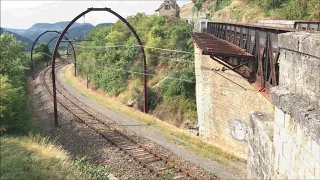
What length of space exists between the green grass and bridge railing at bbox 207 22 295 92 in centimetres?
714

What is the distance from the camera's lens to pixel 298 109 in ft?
16.4

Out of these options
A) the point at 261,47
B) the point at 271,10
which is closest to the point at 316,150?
the point at 261,47

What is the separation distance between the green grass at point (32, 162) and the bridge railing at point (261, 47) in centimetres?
714

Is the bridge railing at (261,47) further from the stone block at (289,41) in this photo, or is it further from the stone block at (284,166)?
the stone block at (284,166)

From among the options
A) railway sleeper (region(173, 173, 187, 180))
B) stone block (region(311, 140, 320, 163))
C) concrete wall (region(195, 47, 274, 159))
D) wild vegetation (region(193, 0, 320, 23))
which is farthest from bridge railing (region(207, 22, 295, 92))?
wild vegetation (region(193, 0, 320, 23))

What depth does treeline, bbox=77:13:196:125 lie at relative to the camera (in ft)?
80.5

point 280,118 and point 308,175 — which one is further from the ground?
point 280,118

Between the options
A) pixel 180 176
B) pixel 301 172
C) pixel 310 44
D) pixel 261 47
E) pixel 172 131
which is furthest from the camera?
pixel 172 131

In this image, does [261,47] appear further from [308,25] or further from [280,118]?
[308,25]

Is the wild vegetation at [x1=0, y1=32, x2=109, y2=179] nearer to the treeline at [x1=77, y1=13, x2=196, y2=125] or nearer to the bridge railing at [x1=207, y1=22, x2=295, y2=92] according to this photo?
the bridge railing at [x1=207, y1=22, x2=295, y2=92]

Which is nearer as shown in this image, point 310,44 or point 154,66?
point 310,44

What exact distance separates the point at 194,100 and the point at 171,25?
13.4 meters

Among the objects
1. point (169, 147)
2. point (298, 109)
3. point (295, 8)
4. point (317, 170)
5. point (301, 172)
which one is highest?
point (295, 8)

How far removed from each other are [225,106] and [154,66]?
14.5 m
